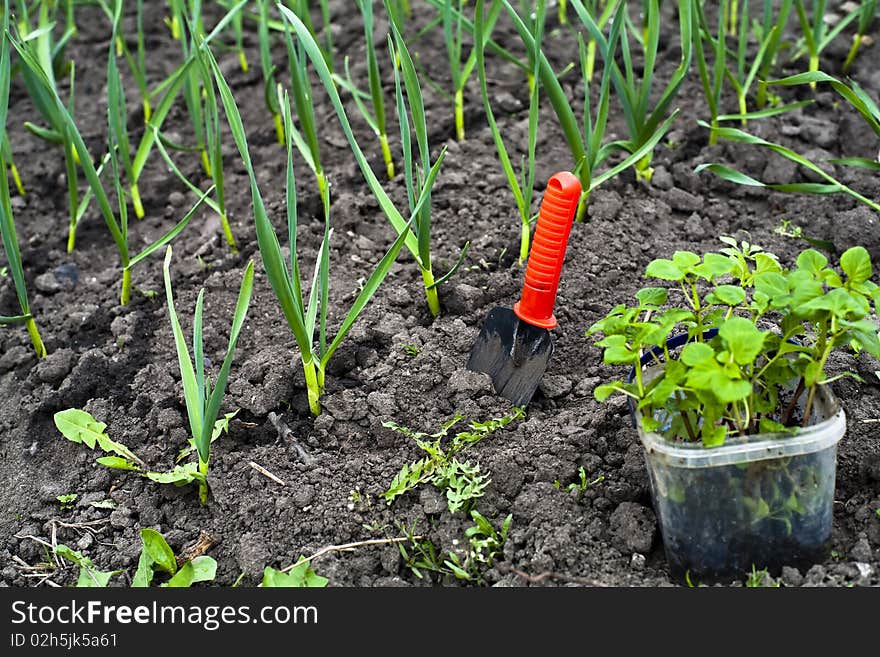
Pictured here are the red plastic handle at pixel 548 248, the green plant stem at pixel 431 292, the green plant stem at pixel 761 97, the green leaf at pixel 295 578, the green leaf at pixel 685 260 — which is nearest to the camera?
the green leaf at pixel 685 260

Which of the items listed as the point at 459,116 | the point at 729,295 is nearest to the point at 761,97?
the point at 459,116

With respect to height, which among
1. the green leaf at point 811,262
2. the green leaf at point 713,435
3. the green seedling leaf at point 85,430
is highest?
the green leaf at point 811,262

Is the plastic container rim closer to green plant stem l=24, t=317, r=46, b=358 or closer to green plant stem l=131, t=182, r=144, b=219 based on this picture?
green plant stem l=24, t=317, r=46, b=358

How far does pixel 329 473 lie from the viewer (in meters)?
1.57

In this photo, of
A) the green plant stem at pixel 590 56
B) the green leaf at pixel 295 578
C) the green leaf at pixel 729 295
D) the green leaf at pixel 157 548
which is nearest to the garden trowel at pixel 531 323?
the green leaf at pixel 729 295

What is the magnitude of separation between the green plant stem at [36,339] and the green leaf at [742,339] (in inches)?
52.7

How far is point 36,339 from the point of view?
1.92 metres

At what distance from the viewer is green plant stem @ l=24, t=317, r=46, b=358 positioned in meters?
1.89

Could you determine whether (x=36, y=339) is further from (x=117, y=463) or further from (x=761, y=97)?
(x=761, y=97)

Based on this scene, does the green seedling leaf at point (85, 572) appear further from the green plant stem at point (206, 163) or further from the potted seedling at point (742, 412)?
the green plant stem at point (206, 163)

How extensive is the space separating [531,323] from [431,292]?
0.92 ft

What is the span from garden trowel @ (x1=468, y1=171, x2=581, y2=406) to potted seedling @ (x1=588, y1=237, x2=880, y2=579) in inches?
9.1

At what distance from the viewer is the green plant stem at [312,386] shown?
1614 millimetres

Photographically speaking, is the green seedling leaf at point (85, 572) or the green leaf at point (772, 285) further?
the green seedling leaf at point (85, 572)
